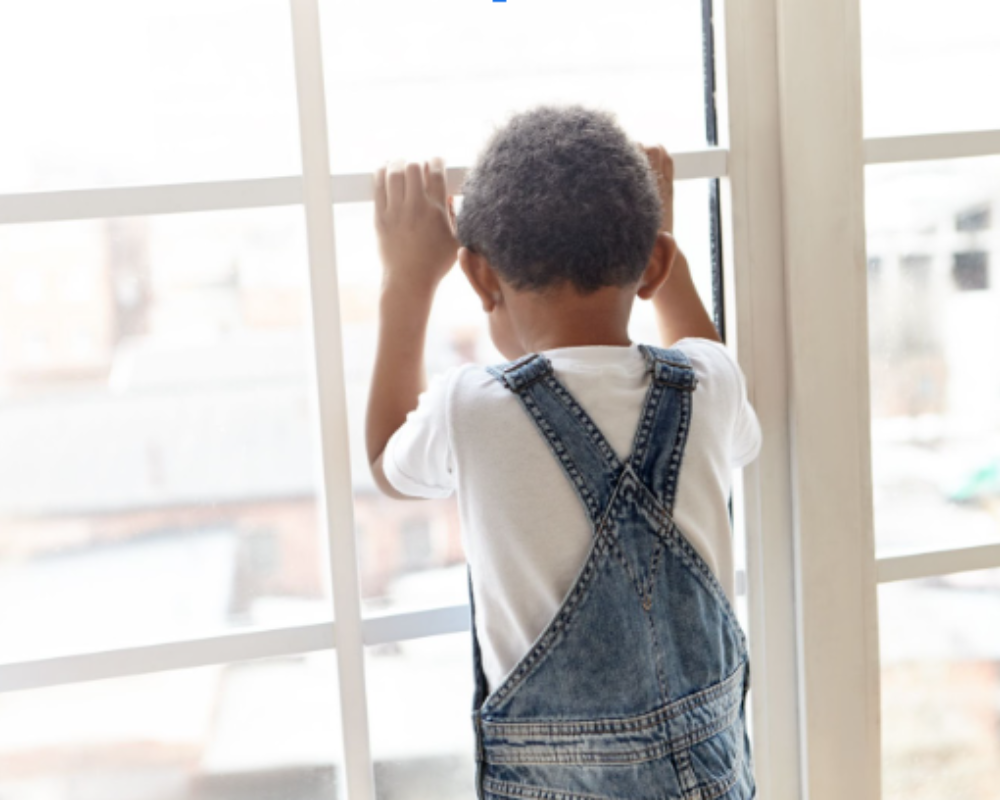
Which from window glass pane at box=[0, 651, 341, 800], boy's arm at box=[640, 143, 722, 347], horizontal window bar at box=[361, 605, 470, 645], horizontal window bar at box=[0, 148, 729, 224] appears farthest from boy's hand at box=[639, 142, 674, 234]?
window glass pane at box=[0, 651, 341, 800]

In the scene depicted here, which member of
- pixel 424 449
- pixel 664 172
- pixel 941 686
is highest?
pixel 664 172

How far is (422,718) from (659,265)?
505 millimetres

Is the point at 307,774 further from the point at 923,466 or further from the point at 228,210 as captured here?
the point at 923,466

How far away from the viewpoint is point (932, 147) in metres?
1.05

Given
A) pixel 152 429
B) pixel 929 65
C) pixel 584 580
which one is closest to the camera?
pixel 584 580

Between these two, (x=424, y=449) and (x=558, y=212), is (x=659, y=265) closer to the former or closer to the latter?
(x=558, y=212)

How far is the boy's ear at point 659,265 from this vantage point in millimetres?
959

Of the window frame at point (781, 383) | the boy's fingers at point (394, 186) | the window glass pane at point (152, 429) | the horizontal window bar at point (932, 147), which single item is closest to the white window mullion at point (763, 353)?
the window frame at point (781, 383)

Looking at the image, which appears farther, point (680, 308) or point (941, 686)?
point (941, 686)

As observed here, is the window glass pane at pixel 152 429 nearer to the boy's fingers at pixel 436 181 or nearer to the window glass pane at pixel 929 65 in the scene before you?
the boy's fingers at pixel 436 181

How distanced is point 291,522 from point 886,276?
2.15ft

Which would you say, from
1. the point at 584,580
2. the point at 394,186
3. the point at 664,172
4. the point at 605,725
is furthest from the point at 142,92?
the point at 605,725

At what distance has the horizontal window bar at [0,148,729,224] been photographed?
35.8 inches

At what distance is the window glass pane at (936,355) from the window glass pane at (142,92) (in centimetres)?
62
